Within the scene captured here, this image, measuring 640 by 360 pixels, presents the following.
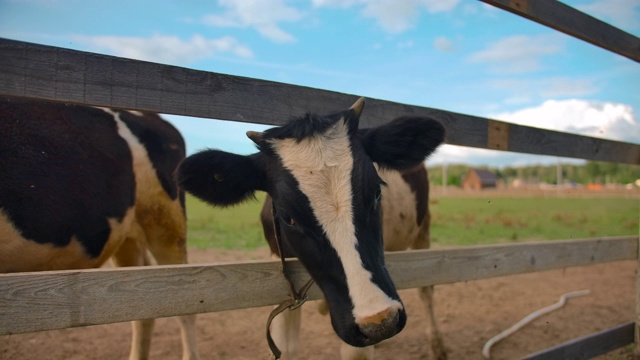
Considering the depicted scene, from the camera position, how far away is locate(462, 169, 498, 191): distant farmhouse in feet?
165

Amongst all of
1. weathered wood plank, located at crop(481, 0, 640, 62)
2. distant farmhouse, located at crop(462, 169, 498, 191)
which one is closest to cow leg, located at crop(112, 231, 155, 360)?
weathered wood plank, located at crop(481, 0, 640, 62)

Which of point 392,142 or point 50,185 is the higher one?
point 392,142

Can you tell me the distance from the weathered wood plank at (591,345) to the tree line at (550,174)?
54.2 metres

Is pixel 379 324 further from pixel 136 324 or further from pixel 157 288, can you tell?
pixel 136 324

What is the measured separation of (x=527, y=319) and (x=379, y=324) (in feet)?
17.1

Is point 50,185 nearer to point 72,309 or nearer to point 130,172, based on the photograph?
point 130,172

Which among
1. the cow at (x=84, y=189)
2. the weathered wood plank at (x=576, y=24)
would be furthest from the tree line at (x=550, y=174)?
the cow at (x=84, y=189)

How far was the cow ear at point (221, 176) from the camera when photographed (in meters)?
2.69

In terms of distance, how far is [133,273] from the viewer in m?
2.14

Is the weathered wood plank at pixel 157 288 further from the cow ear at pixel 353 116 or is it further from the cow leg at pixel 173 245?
the cow leg at pixel 173 245

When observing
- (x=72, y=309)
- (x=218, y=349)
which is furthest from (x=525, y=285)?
(x=72, y=309)

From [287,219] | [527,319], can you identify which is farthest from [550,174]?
[287,219]

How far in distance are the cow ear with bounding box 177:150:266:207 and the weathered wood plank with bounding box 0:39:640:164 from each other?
0.33m

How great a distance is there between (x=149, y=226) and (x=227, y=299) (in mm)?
2150
